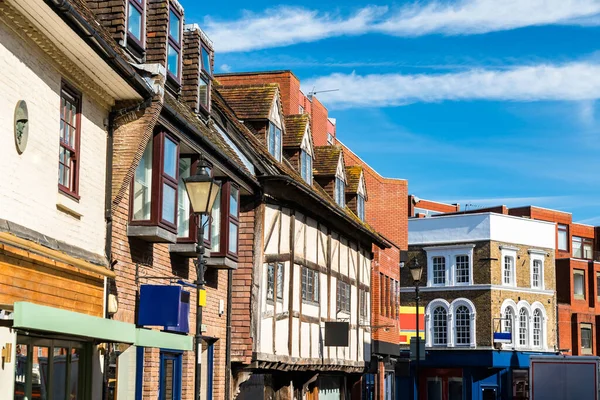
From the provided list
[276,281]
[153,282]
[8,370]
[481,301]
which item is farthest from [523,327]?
[8,370]

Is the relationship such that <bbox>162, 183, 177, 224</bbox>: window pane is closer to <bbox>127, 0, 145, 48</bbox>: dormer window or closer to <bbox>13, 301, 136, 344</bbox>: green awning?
<bbox>127, 0, 145, 48</bbox>: dormer window

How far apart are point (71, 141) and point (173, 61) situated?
5350 millimetres

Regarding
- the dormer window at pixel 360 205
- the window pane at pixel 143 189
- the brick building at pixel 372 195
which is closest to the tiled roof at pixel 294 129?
the brick building at pixel 372 195

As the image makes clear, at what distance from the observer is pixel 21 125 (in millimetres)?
12250

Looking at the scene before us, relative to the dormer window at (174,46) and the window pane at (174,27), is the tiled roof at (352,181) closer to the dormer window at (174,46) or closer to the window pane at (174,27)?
the dormer window at (174,46)

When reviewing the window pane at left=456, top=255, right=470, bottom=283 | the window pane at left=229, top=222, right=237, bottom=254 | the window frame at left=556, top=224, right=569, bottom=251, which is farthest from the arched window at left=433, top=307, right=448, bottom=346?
the window pane at left=229, top=222, right=237, bottom=254

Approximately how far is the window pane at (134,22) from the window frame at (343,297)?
1383 cm

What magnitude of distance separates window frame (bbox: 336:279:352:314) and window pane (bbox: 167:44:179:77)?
11.7m

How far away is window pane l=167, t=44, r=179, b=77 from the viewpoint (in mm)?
18766

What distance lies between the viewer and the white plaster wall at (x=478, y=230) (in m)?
57.9

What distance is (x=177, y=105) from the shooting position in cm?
1864

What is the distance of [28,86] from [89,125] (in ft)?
7.33

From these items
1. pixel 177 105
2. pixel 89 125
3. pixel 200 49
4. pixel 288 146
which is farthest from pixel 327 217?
pixel 89 125

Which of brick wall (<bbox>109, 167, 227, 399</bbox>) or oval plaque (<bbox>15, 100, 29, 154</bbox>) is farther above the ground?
oval plaque (<bbox>15, 100, 29, 154</bbox>)
